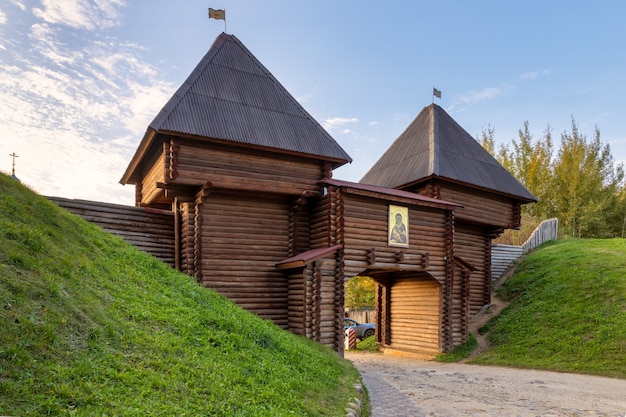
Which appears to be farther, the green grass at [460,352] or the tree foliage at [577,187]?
the tree foliage at [577,187]

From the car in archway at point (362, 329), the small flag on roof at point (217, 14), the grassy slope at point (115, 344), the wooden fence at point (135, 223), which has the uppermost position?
the small flag on roof at point (217, 14)

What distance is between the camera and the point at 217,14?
16.1m

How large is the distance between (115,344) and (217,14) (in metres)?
13.8

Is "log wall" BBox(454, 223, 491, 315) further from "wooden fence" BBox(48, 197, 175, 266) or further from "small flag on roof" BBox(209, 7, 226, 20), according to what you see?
"small flag on roof" BBox(209, 7, 226, 20)

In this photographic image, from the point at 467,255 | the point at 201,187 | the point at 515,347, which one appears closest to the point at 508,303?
the point at 467,255

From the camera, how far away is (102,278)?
712cm

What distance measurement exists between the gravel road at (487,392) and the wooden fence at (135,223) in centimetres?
711

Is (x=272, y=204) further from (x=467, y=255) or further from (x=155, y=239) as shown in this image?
(x=467, y=255)

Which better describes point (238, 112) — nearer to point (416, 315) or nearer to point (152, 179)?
point (152, 179)

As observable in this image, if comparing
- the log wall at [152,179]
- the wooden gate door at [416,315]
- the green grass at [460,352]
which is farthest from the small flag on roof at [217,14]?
the green grass at [460,352]

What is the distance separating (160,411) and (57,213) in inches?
228

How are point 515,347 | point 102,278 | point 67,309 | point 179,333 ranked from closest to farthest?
point 67,309 → point 179,333 → point 102,278 → point 515,347

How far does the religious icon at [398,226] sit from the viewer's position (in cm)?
1527

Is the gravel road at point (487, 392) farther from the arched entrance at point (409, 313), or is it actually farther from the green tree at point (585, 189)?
the green tree at point (585, 189)
